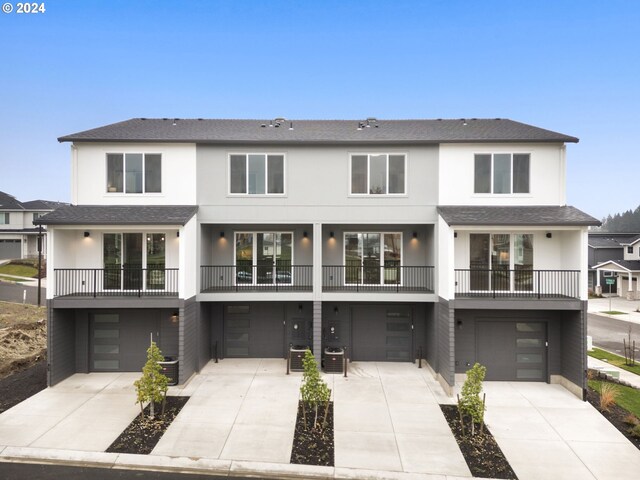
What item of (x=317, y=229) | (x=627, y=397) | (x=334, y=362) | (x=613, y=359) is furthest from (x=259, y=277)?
(x=613, y=359)

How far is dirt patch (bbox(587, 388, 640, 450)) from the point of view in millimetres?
8309

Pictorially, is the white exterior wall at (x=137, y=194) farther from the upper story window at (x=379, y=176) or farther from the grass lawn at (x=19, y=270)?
the grass lawn at (x=19, y=270)

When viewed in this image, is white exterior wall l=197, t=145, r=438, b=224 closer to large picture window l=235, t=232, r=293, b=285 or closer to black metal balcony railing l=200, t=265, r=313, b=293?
large picture window l=235, t=232, r=293, b=285

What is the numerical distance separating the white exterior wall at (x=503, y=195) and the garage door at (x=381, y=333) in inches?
175

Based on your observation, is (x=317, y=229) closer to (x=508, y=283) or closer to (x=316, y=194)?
(x=316, y=194)

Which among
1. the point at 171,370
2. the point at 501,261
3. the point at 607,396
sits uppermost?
the point at 501,261

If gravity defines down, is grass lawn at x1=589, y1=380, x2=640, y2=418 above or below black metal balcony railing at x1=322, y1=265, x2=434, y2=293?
below

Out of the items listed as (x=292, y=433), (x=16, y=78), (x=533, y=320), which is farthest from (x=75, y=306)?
(x=16, y=78)

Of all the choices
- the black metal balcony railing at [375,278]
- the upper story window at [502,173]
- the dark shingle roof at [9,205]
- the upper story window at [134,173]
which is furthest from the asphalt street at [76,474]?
the dark shingle roof at [9,205]

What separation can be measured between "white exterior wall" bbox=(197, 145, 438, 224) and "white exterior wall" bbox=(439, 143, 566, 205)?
0.45 metres

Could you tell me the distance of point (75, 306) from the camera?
11.0 meters

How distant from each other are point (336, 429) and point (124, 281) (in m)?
8.42

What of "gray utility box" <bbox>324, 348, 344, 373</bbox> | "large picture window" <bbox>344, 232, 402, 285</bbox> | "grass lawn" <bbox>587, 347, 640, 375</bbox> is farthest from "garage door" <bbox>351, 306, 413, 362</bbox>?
"grass lawn" <bbox>587, 347, 640, 375</bbox>

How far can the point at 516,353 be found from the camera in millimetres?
11828
